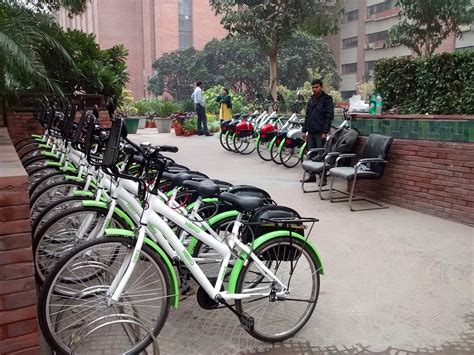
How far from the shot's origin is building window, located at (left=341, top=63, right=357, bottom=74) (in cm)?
5225

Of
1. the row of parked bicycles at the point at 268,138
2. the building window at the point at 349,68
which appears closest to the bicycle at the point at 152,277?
the row of parked bicycles at the point at 268,138

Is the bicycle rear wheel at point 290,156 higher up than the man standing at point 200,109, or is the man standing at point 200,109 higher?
the man standing at point 200,109

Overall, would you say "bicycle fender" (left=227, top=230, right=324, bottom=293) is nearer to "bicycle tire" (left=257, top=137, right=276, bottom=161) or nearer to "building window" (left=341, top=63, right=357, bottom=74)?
"bicycle tire" (left=257, top=137, right=276, bottom=161)

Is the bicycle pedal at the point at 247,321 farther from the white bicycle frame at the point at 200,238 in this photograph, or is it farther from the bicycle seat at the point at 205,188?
the bicycle seat at the point at 205,188

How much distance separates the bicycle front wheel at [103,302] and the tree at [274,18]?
11.8m

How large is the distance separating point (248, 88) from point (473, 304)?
3207cm

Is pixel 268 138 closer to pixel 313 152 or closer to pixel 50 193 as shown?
pixel 313 152

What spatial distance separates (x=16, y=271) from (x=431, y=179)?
4.88 meters

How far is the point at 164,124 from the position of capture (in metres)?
18.0

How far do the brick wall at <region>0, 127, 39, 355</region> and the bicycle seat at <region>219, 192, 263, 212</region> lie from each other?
1172 millimetres

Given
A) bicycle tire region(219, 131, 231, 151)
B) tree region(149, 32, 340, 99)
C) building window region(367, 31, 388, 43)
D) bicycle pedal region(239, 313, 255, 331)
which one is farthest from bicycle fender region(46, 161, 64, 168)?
building window region(367, 31, 388, 43)

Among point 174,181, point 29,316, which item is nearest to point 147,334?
point 29,316

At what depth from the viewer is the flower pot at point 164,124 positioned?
17891mm

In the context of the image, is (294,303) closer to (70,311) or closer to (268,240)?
(268,240)
